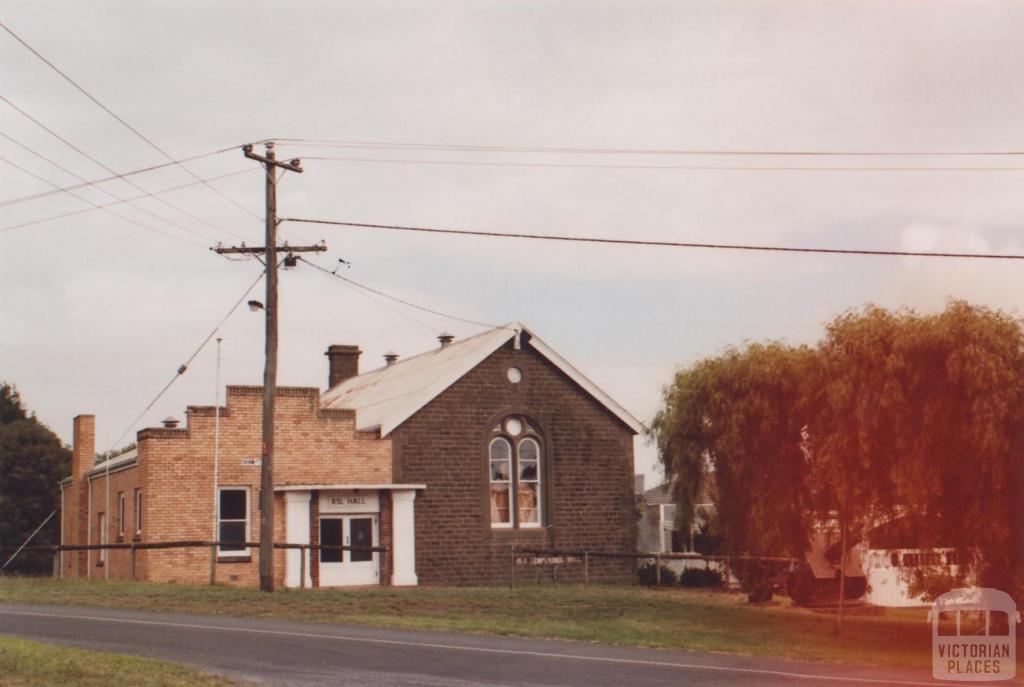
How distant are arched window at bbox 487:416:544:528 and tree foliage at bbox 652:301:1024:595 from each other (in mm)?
13623

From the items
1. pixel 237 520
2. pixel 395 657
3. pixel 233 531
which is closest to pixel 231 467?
pixel 237 520

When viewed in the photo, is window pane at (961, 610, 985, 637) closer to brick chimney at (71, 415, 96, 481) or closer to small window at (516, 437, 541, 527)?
small window at (516, 437, 541, 527)

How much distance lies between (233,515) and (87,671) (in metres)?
22.0

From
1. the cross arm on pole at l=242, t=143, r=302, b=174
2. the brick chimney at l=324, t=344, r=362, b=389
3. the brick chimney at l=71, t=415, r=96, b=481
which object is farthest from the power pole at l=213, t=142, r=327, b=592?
the brick chimney at l=324, t=344, r=362, b=389

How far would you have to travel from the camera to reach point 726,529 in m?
27.8

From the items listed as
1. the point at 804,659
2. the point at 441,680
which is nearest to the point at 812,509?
the point at 804,659

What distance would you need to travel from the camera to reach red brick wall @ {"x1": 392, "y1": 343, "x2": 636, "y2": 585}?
119ft

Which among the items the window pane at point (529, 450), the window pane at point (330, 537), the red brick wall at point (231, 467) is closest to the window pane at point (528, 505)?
the window pane at point (529, 450)

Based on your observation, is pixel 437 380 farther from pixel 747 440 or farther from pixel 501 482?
pixel 747 440

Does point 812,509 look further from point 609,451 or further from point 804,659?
point 609,451

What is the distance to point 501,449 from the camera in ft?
124

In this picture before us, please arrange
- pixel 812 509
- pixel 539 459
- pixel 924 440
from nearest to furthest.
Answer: pixel 924 440, pixel 812 509, pixel 539 459

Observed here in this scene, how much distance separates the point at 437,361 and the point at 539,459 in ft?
15.1

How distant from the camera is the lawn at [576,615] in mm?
19609
